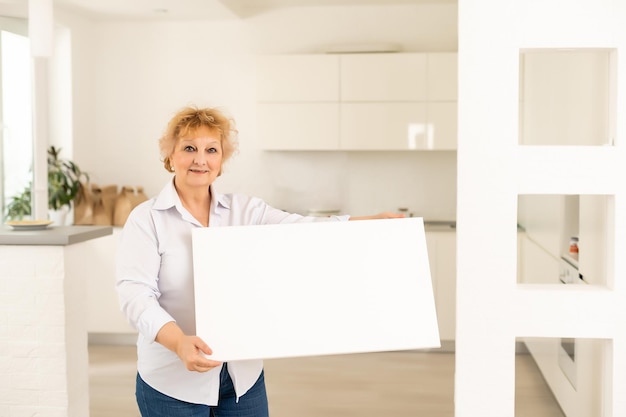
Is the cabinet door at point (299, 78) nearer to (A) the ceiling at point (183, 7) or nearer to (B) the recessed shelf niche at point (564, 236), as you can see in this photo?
(A) the ceiling at point (183, 7)

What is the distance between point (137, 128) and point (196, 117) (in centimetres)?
418

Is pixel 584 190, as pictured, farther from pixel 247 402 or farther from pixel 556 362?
pixel 556 362

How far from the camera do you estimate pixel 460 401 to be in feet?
6.70

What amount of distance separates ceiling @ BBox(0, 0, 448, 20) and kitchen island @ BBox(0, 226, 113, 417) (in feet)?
8.80

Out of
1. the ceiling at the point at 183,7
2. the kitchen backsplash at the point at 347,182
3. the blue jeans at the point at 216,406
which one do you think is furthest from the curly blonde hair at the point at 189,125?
the kitchen backsplash at the point at 347,182

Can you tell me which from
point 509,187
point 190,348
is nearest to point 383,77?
point 509,187

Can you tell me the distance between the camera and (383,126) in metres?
5.55

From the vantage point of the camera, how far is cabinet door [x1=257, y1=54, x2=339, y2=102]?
5551mm

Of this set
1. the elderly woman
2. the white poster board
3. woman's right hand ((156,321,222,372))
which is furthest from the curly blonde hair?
woman's right hand ((156,321,222,372))

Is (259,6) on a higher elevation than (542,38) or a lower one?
higher

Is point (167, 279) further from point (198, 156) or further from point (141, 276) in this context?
point (198, 156)

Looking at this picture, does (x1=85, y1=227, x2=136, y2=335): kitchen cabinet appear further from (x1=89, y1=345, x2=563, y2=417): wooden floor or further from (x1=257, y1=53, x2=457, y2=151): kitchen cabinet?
(x1=257, y1=53, x2=457, y2=151): kitchen cabinet

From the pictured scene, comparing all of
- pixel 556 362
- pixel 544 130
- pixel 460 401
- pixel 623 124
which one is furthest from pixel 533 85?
pixel 460 401

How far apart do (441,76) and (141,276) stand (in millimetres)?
3971
